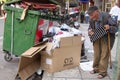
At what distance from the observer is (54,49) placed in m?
7.12

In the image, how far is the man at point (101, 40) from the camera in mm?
6484

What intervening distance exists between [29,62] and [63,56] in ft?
2.41

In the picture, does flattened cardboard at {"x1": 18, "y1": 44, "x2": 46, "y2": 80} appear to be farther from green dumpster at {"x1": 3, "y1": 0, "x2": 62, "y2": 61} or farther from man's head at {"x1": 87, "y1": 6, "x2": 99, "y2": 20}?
man's head at {"x1": 87, "y1": 6, "x2": 99, "y2": 20}

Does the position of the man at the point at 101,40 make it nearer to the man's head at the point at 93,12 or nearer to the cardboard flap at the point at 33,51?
the man's head at the point at 93,12

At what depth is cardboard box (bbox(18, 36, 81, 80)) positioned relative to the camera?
714 centimetres

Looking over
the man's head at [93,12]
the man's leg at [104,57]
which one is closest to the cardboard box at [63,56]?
the man's leg at [104,57]

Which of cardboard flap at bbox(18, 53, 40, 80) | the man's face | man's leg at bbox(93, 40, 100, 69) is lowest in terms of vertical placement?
cardboard flap at bbox(18, 53, 40, 80)

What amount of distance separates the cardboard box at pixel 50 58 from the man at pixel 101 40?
2.27ft

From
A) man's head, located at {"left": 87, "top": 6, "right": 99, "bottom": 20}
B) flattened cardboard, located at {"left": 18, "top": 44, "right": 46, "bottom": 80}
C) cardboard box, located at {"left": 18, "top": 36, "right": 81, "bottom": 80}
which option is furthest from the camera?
cardboard box, located at {"left": 18, "top": 36, "right": 81, "bottom": 80}

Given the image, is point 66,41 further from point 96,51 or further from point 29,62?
point 29,62

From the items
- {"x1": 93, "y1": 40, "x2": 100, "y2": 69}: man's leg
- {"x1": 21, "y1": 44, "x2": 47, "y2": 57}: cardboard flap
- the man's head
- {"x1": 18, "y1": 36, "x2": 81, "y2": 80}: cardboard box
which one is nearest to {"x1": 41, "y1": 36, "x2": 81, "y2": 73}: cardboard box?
{"x1": 18, "y1": 36, "x2": 81, "y2": 80}: cardboard box

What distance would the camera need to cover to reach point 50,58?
7211 mm

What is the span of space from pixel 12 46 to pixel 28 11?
1.04m

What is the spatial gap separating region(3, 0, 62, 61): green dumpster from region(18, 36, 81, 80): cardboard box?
793 millimetres
